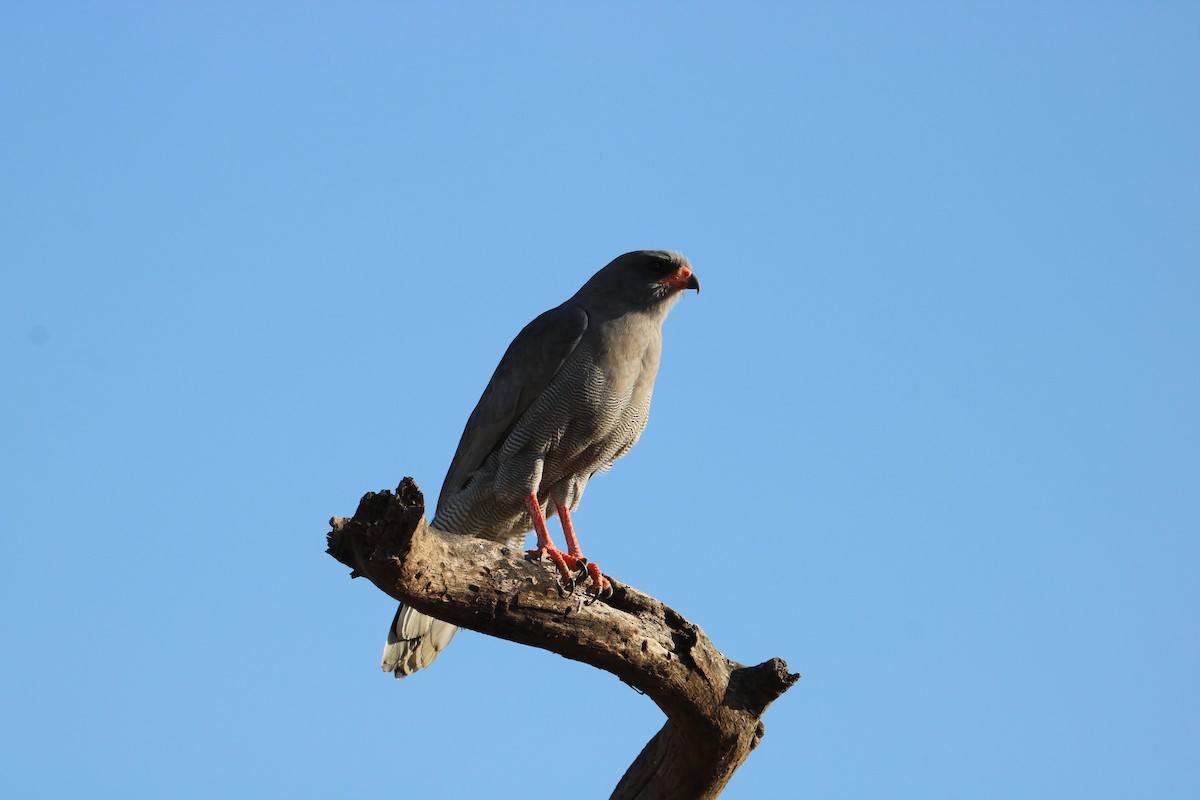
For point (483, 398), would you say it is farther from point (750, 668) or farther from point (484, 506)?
point (750, 668)

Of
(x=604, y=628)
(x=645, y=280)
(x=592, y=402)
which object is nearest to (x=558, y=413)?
(x=592, y=402)

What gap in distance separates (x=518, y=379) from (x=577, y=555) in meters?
1.34

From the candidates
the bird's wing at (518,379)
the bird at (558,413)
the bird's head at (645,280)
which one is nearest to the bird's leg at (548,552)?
the bird at (558,413)

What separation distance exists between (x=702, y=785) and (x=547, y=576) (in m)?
1.75

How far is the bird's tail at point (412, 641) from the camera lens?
7637 millimetres

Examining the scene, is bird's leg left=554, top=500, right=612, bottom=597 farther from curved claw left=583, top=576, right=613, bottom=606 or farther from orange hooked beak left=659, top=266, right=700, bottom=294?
orange hooked beak left=659, top=266, right=700, bottom=294

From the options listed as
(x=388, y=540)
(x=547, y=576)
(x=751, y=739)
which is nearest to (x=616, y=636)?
(x=547, y=576)

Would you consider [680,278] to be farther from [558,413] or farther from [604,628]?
[604,628]

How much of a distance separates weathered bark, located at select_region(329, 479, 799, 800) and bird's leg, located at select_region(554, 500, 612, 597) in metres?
0.08

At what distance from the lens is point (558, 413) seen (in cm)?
775

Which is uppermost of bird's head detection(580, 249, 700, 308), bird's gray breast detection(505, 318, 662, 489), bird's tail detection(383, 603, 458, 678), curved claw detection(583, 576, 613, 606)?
bird's head detection(580, 249, 700, 308)

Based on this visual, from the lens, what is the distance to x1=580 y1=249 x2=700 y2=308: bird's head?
320 inches

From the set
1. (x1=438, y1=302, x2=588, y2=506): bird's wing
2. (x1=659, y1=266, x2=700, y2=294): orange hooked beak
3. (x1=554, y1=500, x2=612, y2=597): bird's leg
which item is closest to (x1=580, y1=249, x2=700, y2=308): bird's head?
(x1=659, y1=266, x2=700, y2=294): orange hooked beak

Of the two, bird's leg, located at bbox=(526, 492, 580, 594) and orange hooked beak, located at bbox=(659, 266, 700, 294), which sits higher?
orange hooked beak, located at bbox=(659, 266, 700, 294)
